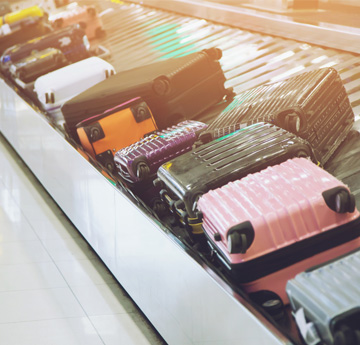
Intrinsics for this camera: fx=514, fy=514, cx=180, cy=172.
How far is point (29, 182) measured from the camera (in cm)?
413

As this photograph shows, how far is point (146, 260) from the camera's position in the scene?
90.7 inches

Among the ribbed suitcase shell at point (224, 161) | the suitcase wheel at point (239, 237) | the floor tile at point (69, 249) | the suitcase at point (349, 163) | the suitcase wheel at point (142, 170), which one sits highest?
the ribbed suitcase shell at point (224, 161)

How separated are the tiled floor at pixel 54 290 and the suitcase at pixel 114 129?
2.09 ft

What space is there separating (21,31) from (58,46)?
901 mm

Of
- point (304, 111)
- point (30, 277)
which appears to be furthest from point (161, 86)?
point (30, 277)

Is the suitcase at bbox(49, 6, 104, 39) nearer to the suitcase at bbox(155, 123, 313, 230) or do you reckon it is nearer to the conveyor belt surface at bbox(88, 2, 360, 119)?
the conveyor belt surface at bbox(88, 2, 360, 119)

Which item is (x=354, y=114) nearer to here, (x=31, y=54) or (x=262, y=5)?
(x=262, y=5)

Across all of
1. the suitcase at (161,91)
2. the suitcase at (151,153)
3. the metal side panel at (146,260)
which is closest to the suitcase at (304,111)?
the suitcase at (151,153)

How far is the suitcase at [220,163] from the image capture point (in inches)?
78.6

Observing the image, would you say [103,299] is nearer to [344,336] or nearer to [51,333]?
[51,333]

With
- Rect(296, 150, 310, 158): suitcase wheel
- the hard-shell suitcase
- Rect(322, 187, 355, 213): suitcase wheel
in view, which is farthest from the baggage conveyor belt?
Rect(296, 150, 310, 158): suitcase wheel

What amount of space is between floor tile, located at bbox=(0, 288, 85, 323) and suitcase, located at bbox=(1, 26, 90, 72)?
259cm

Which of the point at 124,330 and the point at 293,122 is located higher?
the point at 293,122

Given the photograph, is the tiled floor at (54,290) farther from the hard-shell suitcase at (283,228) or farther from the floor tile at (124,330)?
the hard-shell suitcase at (283,228)
